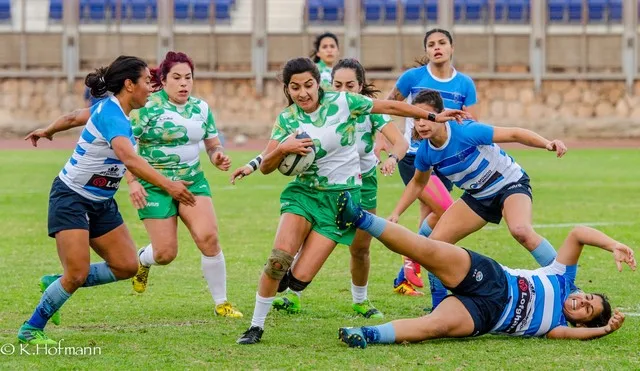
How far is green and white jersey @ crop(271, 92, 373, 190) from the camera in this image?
856 centimetres

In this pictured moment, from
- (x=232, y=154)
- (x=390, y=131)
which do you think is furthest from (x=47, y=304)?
(x=232, y=154)

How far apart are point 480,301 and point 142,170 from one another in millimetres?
2296

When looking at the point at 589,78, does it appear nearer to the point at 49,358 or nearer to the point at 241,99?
Answer: the point at 241,99

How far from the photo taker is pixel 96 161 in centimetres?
831

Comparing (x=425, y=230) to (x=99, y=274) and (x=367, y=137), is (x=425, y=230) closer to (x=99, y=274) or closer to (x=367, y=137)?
(x=367, y=137)

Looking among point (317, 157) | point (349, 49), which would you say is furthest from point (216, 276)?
point (349, 49)

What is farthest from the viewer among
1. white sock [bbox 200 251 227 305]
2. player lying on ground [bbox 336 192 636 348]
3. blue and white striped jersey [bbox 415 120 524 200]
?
white sock [bbox 200 251 227 305]

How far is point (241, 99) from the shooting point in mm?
36938

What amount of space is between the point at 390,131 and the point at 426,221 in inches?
47.8

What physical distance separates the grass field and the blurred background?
17.2 meters

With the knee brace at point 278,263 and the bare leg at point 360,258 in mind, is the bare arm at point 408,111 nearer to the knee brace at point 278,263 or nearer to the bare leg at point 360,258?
the knee brace at point 278,263

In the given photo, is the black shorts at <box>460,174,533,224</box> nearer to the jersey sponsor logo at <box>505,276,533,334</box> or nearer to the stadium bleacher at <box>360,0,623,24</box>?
the jersey sponsor logo at <box>505,276,533,334</box>

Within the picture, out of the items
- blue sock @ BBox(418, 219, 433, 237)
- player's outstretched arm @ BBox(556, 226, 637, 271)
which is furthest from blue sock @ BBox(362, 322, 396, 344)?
blue sock @ BBox(418, 219, 433, 237)

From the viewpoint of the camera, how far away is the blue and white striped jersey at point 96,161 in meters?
8.20
